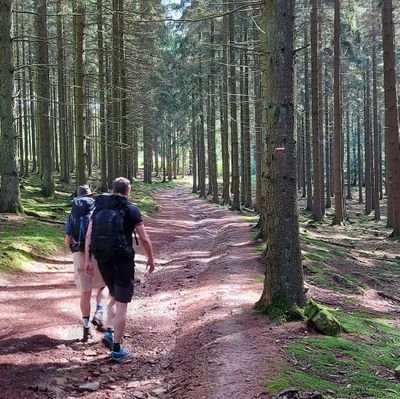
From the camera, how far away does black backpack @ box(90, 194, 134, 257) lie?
551 centimetres

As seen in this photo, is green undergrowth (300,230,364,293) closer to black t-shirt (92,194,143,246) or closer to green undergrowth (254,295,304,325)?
green undergrowth (254,295,304,325)

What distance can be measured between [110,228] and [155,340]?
6.68 ft

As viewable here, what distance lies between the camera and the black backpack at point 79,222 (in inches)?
255

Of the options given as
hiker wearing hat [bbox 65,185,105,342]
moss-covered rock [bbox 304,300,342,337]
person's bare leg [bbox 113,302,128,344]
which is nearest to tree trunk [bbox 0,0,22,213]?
hiker wearing hat [bbox 65,185,105,342]

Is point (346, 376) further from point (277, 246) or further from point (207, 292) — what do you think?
point (207, 292)

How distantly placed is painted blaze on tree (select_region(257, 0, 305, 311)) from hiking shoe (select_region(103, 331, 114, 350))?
2133mm

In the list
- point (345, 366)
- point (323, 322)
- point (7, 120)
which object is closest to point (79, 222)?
point (323, 322)

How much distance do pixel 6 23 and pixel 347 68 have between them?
28.9 metres

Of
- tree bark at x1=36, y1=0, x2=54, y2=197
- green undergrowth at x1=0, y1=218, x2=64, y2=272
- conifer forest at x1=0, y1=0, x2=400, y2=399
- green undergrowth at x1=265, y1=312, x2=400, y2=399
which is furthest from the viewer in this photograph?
tree bark at x1=36, y1=0, x2=54, y2=197

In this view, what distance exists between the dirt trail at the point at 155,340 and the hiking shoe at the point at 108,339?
0.28 ft

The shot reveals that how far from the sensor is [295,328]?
20.3 ft

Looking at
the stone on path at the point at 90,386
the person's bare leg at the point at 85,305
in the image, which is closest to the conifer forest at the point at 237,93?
the stone on path at the point at 90,386

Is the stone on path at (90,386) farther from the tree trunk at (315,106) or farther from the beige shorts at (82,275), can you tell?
the tree trunk at (315,106)

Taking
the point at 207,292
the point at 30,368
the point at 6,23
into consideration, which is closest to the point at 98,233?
the point at 30,368
